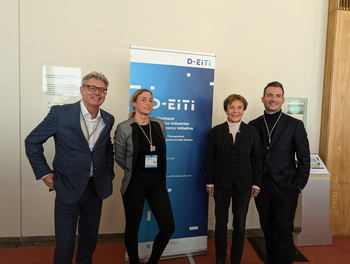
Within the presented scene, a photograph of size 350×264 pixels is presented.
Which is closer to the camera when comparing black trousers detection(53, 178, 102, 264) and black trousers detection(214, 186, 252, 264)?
black trousers detection(53, 178, 102, 264)

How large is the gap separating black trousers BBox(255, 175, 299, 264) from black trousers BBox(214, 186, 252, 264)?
20 centimetres

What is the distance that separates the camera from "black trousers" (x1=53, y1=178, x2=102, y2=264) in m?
1.74

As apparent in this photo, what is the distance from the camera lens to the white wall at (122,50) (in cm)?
271

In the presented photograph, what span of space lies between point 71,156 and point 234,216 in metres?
1.68

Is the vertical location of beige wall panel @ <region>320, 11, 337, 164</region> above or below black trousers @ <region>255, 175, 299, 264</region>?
above

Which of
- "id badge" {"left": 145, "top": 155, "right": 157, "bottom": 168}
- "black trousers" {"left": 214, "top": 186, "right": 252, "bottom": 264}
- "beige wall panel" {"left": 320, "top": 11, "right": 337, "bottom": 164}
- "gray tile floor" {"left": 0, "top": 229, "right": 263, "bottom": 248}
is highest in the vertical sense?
"beige wall panel" {"left": 320, "top": 11, "right": 337, "bottom": 164}

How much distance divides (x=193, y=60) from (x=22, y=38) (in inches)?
85.7

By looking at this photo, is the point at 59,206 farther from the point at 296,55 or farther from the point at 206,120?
the point at 296,55

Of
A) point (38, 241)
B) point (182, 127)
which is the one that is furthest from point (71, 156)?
point (38, 241)

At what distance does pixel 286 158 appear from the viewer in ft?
7.06

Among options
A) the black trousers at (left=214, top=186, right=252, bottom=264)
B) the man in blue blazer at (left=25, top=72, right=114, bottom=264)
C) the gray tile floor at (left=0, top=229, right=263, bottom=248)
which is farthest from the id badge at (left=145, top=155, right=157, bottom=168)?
the gray tile floor at (left=0, top=229, right=263, bottom=248)

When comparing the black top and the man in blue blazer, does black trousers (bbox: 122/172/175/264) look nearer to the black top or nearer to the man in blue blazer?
the black top

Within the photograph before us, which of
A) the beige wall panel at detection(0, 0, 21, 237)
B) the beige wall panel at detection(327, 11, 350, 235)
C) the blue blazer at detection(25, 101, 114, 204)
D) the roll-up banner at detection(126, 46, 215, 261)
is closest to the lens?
the blue blazer at detection(25, 101, 114, 204)

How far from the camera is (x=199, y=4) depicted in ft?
9.72
